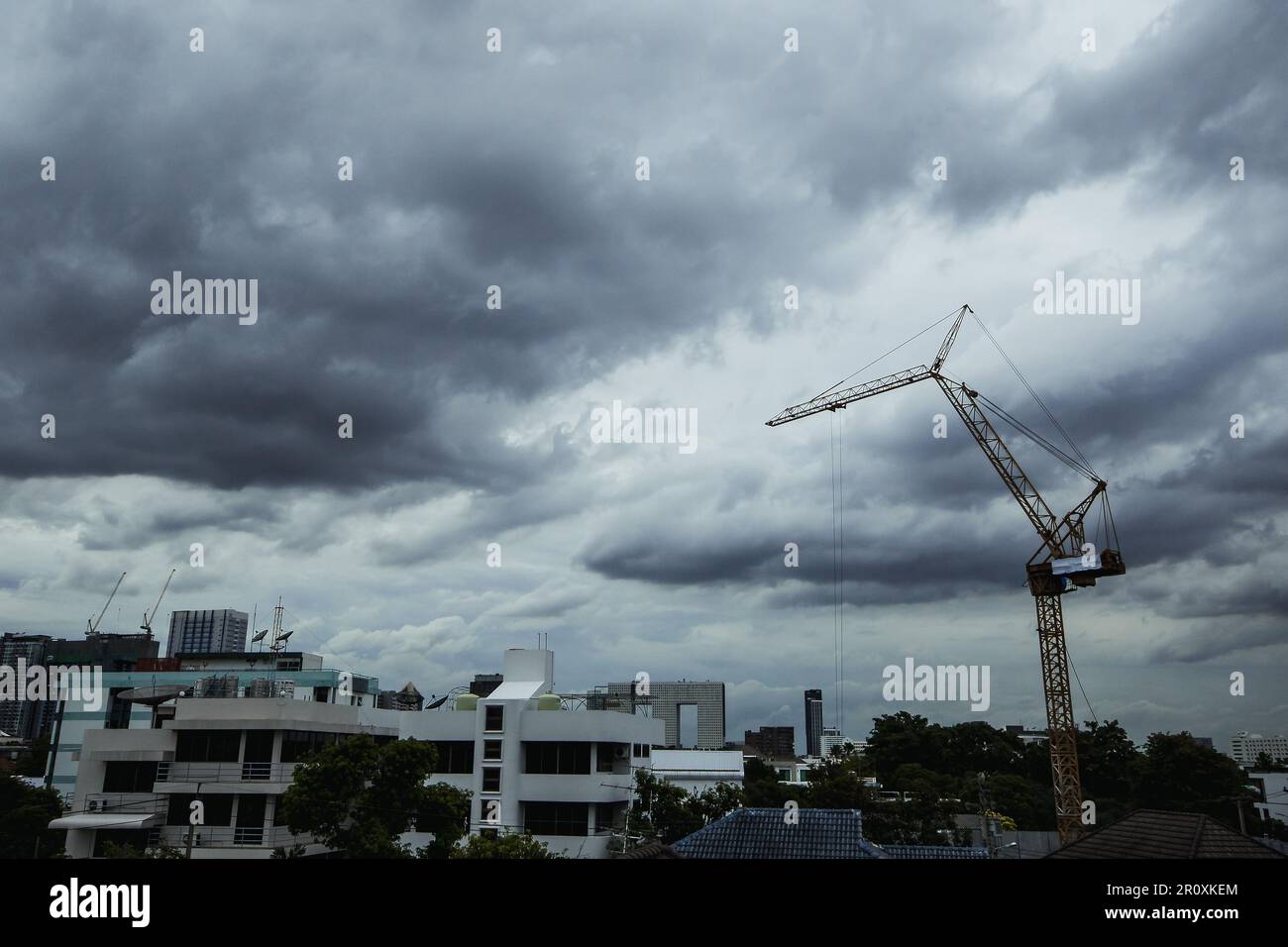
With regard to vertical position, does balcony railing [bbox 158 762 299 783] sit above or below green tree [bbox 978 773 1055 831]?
above

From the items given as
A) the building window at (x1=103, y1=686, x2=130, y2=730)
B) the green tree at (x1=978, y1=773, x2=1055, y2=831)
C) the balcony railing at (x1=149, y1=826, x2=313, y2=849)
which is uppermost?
the building window at (x1=103, y1=686, x2=130, y2=730)

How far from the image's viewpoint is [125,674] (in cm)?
6203

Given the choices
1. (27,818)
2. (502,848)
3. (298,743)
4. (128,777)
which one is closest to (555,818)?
(502,848)

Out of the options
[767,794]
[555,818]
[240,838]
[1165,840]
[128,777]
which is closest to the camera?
[1165,840]

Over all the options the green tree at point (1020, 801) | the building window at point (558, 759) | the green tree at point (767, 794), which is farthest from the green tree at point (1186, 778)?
the building window at point (558, 759)

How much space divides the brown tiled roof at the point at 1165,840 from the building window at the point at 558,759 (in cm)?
3598

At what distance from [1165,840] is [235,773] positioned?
36662 millimetres

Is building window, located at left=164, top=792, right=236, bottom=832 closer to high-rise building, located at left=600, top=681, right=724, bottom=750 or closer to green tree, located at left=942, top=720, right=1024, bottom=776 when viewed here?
high-rise building, located at left=600, top=681, right=724, bottom=750

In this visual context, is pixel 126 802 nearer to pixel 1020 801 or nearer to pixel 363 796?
pixel 363 796

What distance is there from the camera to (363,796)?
33.3 meters

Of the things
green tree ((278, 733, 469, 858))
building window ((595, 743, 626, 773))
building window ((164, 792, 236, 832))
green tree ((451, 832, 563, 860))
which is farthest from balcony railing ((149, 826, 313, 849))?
building window ((595, 743, 626, 773))

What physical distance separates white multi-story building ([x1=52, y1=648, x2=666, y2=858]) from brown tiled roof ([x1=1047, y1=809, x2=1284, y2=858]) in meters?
32.8

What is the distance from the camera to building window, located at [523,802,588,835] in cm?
4981
